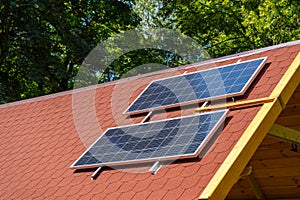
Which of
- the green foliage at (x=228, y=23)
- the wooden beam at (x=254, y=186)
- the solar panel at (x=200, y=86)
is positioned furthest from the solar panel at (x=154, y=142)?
the green foliage at (x=228, y=23)

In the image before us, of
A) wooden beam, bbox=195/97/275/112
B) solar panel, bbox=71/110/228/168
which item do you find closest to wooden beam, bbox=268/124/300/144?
wooden beam, bbox=195/97/275/112

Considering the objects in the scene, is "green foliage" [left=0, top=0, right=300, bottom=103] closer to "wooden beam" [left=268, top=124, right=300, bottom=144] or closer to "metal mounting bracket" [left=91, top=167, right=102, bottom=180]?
"metal mounting bracket" [left=91, top=167, right=102, bottom=180]

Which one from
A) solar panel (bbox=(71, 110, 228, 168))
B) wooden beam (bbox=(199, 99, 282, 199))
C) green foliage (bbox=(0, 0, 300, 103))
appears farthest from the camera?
green foliage (bbox=(0, 0, 300, 103))

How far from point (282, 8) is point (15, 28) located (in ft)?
35.2

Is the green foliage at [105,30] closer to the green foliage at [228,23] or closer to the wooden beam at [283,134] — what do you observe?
the green foliage at [228,23]

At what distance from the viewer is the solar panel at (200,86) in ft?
22.1

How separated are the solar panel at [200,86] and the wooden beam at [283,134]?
1.84ft

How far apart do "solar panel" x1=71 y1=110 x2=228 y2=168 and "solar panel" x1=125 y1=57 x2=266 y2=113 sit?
0.51 metres

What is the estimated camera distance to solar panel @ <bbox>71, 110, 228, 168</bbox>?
5.88m

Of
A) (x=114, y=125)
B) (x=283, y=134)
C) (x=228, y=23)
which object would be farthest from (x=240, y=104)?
(x=228, y=23)

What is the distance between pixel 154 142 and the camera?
6180mm

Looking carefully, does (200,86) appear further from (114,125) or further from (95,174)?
(95,174)

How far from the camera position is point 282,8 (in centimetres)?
2442

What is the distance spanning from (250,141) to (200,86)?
2.13 meters
